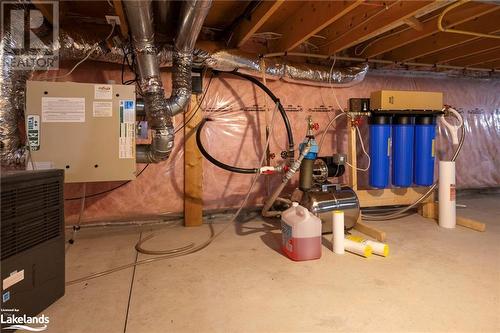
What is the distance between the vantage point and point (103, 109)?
1760 mm

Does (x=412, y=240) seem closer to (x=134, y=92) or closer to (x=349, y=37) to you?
(x=349, y=37)

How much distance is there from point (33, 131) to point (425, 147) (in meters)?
2.85

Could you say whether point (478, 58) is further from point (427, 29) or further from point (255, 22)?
point (255, 22)

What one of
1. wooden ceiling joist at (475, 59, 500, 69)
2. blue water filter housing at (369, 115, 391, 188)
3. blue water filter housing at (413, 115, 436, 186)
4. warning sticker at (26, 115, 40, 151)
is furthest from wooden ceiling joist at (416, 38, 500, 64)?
warning sticker at (26, 115, 40, 151)

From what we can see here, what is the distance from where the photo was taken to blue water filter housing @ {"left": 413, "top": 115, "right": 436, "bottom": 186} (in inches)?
96.2

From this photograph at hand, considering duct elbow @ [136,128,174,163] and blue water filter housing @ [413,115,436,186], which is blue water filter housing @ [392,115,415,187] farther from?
duct elbow @ [136,128,174,163]

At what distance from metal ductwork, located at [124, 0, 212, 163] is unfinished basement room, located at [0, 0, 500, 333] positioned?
13 millimetres

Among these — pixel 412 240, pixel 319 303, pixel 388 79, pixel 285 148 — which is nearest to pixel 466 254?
pixel 412 240

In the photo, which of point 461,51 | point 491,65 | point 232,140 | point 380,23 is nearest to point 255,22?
point 380,23

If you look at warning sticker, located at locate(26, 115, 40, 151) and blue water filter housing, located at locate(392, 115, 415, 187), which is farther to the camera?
blue water filter housing, located at locate(392, 115, 415, 187)

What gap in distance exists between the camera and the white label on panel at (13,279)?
101 centimetres

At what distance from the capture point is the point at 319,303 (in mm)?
1267

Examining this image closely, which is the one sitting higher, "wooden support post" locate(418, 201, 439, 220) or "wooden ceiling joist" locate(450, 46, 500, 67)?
"wooden ceiling joist" locate(450, 46, 500, 67)

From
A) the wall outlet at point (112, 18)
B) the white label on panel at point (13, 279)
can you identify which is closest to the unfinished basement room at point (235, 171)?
the white label on panel at point (13, 279)
